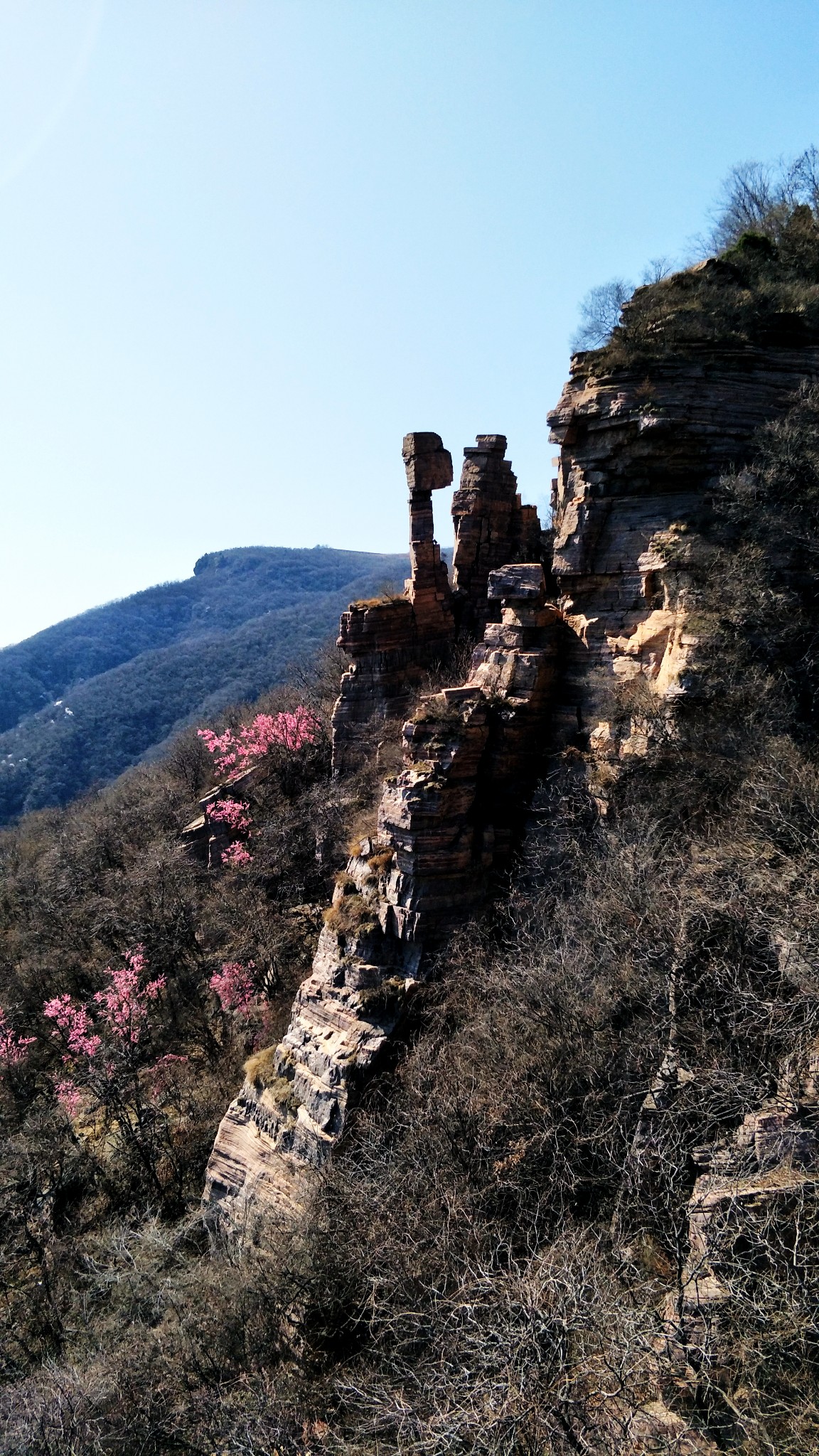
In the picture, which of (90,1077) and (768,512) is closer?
(768,512)

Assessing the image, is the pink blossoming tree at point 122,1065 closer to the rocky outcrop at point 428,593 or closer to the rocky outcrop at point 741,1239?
the rocky outcrop at point 428,593

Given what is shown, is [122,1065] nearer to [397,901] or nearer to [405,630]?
[397,901]

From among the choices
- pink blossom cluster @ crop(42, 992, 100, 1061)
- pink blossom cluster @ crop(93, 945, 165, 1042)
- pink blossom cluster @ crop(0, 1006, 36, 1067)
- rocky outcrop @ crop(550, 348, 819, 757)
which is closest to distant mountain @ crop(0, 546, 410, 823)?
pink blossom cluster @ crop(93, 945, 165, 1042)

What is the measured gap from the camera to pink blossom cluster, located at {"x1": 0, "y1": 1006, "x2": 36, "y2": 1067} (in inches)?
888

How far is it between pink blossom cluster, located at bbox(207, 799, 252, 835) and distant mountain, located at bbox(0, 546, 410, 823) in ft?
71.3

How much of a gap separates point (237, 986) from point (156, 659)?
3342 inches

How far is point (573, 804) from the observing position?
14.8 m

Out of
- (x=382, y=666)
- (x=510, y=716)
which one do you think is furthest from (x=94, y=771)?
(x=510, y=716)

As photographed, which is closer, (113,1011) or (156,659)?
(113,1011)

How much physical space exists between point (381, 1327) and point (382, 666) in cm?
1664

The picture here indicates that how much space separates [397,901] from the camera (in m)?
14.9

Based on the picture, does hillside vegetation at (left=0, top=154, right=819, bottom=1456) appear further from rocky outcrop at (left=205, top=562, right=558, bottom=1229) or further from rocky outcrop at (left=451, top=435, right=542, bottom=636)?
rocky outcrop at (left=451, top=435, right=542, bottom=636)

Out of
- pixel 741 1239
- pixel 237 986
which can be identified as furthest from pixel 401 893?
pixel 237 986

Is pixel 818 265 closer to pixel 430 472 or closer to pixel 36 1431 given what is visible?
pixel 430 472
